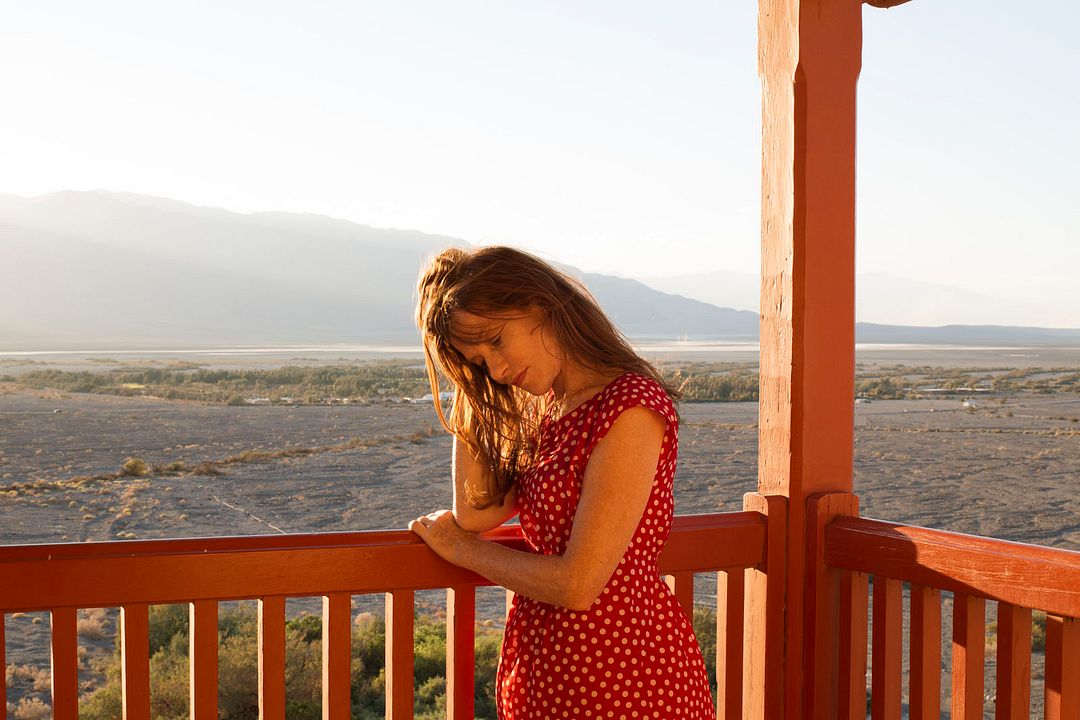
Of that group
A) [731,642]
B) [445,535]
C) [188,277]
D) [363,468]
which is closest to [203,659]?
[445,535]

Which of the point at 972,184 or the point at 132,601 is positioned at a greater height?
the point at 972,184

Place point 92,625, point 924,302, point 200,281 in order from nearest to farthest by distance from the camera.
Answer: point 92,625 < point 924,302 < point 200,281

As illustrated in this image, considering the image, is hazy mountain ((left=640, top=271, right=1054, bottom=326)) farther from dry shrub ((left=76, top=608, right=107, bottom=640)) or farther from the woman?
the woman

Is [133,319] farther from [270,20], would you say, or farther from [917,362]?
[917,362]

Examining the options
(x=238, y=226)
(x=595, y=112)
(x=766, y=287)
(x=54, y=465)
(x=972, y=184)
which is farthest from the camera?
(x=238, y=226)

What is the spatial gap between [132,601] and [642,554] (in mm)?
741

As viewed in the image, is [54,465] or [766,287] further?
[54,465]

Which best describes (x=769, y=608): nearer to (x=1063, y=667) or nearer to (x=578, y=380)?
(x=1063, y=667)

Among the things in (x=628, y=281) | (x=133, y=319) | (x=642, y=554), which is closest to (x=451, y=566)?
(x=642, y=554)

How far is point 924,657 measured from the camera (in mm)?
1814

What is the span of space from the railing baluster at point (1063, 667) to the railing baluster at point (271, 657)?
3.93ft

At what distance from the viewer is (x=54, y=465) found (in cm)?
2559

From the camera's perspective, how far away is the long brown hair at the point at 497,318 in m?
1.36

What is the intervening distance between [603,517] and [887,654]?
95 cm
